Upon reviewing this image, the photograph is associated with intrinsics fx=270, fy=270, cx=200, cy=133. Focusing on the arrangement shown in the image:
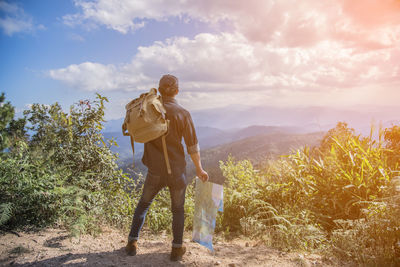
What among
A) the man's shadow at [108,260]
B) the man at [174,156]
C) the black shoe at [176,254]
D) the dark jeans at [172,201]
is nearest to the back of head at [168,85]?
the man at [174,156]

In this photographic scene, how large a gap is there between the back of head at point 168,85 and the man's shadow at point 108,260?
6.64 feet

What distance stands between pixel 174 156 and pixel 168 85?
2.79ft

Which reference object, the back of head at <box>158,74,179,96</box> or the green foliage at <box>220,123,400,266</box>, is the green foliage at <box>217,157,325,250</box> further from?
the back of head at <box>158,74,179,96</box>

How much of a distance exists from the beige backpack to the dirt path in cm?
118

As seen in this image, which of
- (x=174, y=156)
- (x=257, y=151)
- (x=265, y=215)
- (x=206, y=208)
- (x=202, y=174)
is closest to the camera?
(x=174, y=156)

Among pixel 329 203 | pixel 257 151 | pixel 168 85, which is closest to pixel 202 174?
pixel 168 85

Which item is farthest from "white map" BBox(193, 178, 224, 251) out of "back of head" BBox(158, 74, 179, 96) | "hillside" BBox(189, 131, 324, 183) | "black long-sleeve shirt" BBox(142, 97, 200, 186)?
"back of head" BBox(158, 74, 179, 96)

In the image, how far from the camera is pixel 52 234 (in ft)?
12.0

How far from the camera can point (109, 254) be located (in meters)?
3.37

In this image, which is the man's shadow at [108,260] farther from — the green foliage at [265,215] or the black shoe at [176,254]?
the green foliage at [265,215]

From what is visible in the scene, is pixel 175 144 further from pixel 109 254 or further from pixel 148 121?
pixel 109 254

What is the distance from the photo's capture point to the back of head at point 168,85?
10.6 feet

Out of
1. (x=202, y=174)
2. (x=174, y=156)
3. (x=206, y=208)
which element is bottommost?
(x=206, y=208)

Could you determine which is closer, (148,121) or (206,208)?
(148,121)
